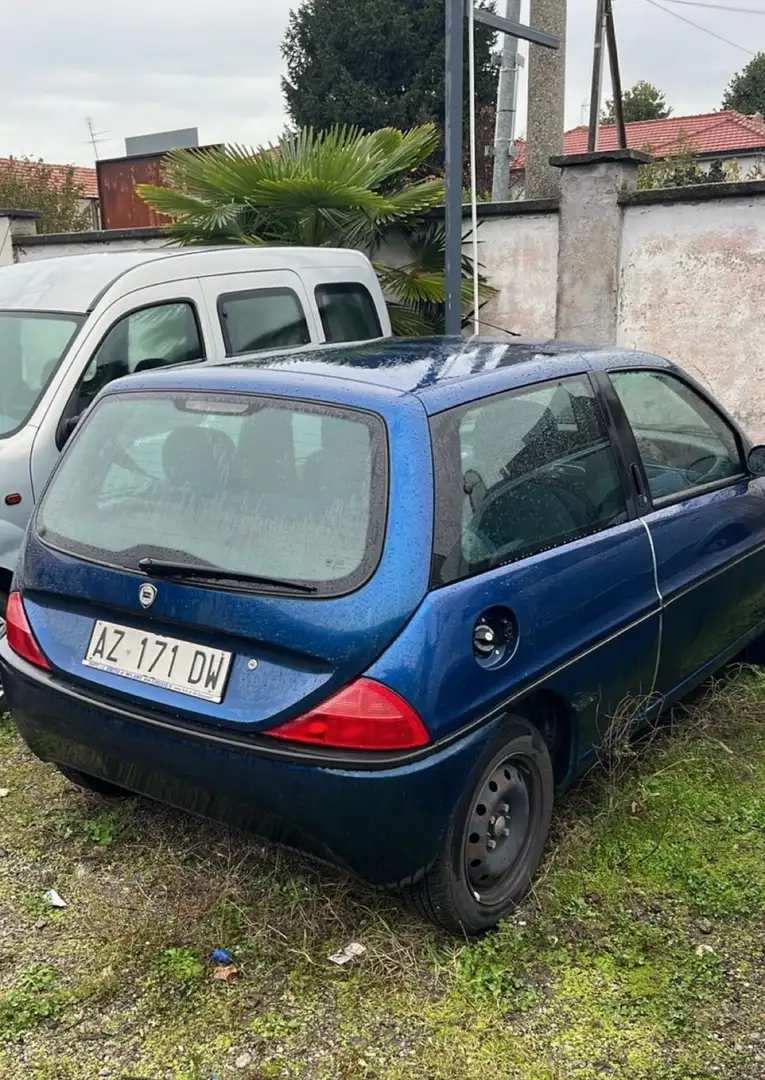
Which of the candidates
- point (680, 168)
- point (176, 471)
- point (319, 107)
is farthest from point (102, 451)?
point (319, 107)

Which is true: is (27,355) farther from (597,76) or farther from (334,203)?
(597,76)

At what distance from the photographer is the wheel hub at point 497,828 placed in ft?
9.23

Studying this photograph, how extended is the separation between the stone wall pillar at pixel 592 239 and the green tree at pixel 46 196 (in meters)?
12.4

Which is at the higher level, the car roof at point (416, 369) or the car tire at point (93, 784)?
the car roof at point (416, 369)

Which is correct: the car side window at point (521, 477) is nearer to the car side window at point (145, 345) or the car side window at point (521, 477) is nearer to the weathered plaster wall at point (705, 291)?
the car side window at point (145, 345)

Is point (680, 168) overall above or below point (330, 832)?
above

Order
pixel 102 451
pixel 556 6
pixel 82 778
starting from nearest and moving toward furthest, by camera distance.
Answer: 1. pixel 102 451
2. pixel 82 778
3. pixel 556 6

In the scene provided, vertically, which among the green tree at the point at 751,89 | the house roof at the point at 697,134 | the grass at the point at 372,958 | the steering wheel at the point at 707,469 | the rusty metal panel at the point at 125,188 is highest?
the green tree at the point at 751,89

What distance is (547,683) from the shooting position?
2924 millimetres

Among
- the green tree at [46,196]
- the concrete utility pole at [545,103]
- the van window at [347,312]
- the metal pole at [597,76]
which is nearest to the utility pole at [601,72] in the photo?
the metal pole at [597,76]

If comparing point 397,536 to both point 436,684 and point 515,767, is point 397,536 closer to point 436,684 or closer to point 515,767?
point 436,684

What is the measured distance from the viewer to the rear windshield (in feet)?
8.58

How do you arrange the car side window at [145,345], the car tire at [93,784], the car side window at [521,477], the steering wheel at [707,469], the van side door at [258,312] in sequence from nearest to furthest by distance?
the car side window at [521,477]
the car tire at [93,784]
the steering wheel at [707,469]
the car side window at [145,345]
the van side door at [258,312]

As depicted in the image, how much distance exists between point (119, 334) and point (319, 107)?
29.3 metres
